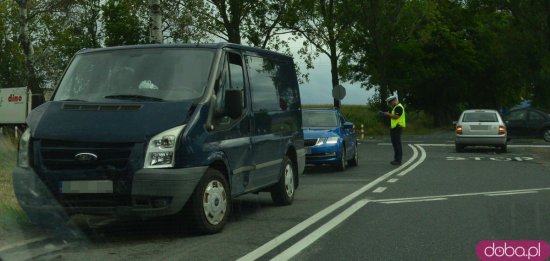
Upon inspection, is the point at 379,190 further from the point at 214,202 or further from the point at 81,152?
the point at 81,152

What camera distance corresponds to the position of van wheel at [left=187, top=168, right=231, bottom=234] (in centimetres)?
723

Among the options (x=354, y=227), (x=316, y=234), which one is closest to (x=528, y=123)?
(x=354, y=227)

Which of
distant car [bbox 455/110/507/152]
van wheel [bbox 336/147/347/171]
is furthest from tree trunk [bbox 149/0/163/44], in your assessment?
distant car [bbox 455/110/507/152]

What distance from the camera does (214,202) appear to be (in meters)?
7.54

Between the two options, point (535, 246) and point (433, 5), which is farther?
point (433, 5)

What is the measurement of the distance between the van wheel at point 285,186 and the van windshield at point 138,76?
101 inches

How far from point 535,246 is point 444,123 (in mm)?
48854

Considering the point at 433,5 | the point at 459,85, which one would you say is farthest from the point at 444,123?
the point at 433,5

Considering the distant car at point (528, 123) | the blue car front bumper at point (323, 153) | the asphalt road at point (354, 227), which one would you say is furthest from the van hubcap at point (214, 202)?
the distant car at point (528, 123)

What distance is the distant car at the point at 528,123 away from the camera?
3297cm

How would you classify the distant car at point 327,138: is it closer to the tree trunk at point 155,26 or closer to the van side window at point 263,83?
the tree trunk at point 155,26

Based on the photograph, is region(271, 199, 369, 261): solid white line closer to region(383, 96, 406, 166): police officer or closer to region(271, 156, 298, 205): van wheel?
region(271, 156, 298, 205): van wheel

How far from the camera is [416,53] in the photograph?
48531 mm

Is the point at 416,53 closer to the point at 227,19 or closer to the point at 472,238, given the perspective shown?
the point at 227,19
